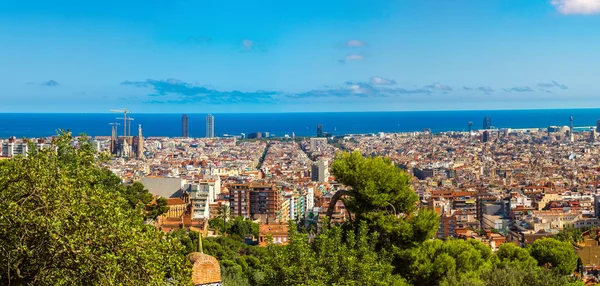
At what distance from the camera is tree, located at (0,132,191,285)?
→ 14.3 ft

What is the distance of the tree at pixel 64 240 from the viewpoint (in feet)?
14.3

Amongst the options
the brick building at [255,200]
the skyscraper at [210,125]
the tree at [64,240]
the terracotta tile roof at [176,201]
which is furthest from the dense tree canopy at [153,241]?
the skyscraper at [210,125]

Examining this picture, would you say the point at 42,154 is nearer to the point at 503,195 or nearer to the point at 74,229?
the point at 74,229

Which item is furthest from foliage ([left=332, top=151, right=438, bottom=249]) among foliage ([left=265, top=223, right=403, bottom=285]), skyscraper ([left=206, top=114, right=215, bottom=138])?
skyscraper ([left=206, top=114, right=215, bottom=138])

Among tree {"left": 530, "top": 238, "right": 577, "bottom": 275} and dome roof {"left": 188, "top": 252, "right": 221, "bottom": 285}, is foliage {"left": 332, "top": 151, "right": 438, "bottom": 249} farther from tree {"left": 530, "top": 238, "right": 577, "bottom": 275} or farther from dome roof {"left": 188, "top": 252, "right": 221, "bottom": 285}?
tree {"left": 530, "top": 238, "right": 577, "bottom": 275}

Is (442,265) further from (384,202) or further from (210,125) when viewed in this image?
(210,125)

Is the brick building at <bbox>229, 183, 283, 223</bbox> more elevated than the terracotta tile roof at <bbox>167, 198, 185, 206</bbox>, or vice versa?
the terracotta tile roof at <bbox>167, 198, 185, 206</bbox>

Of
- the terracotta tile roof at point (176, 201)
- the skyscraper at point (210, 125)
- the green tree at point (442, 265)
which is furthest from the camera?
the skyscraper at point (210, 125)

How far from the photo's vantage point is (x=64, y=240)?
4348mm

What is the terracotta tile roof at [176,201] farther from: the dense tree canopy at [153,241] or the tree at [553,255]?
the dense tree canopy at [153,241]

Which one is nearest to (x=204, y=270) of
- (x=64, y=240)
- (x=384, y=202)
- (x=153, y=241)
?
(x=153, y=241)

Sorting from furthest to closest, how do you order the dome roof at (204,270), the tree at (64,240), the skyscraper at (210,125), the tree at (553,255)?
the skyscraper at (210,125) → the tree at (553,255) → the dome roof at (204,270) → the tree at (64,240)

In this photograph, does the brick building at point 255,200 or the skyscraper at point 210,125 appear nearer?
the brick building at point 255,200

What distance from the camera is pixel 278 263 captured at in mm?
6207
